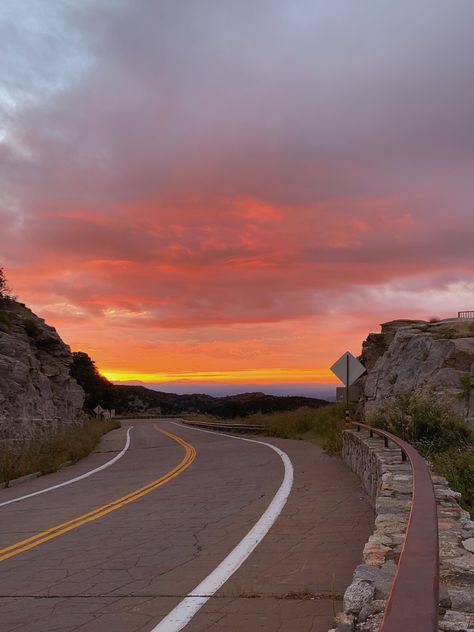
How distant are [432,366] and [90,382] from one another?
84.7 metres

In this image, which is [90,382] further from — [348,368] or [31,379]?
[348,368]

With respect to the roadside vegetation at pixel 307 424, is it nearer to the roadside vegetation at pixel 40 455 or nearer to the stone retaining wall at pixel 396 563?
the roadside vegetation at pixel 40 455

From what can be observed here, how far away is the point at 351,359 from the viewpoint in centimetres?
2145

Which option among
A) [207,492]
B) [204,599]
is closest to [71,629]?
[204,599]

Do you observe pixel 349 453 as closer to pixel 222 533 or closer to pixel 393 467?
pixel 393 467

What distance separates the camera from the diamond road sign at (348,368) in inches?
843

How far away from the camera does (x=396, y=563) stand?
4.89 m

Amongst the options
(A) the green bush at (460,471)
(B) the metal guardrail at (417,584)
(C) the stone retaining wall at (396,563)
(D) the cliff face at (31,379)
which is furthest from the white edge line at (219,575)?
(D) the cliff face at (31,379)

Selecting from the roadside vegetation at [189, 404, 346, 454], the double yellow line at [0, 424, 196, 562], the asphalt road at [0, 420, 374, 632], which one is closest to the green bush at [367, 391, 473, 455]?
the asphalt road at [0, 420, 374, 632]

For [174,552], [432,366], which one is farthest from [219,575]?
[432,366]

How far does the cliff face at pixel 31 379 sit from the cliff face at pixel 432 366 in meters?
14.3

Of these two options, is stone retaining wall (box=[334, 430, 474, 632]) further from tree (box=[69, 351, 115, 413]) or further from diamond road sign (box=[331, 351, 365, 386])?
tree (box=[69, 351, 115, 413])

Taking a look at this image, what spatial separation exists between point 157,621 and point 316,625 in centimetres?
139

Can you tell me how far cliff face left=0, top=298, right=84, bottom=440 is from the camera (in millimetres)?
23688
